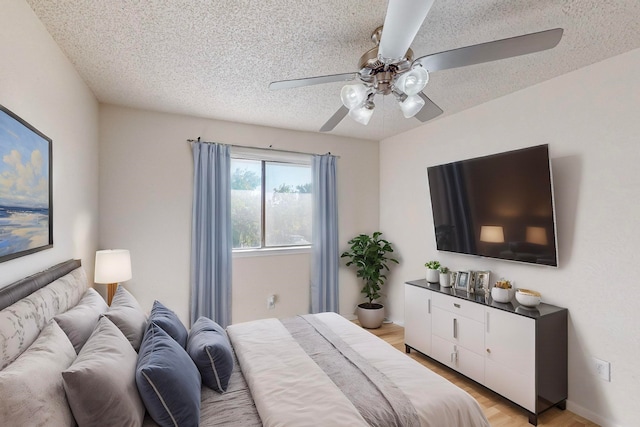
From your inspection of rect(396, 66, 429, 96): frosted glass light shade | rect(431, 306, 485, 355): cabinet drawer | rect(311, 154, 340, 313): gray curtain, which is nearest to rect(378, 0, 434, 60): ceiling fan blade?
rect(396, 66, 429, 96): frosted glass light shade

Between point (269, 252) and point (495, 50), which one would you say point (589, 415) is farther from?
point (269, 252)

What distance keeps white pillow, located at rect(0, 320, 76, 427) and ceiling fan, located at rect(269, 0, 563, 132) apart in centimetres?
166

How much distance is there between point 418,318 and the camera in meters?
3.29

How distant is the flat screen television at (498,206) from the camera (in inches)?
97.4

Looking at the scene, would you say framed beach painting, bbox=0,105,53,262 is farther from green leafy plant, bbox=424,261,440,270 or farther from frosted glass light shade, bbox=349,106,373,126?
green leafy plant, bbox=424,261,440,270

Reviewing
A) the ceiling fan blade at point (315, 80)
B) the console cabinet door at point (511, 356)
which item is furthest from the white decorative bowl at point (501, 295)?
the ceiling fan blade at point (315, 80)

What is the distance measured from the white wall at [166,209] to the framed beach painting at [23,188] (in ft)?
4.49

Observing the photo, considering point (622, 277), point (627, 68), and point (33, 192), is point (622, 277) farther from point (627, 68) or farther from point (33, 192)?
point (33, 192)

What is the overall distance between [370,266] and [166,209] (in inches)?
104

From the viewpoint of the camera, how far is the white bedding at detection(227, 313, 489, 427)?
1360 mm

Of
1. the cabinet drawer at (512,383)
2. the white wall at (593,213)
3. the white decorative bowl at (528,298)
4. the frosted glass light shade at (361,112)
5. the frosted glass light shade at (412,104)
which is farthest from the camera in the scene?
the white decorative bowl at (528,298)

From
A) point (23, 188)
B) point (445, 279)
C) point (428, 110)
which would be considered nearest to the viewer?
point (23, 188)

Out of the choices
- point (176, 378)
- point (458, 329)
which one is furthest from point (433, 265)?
point (176, 378)

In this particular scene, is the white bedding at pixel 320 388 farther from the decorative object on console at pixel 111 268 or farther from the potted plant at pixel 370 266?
the potted plant at pixel 370 266
